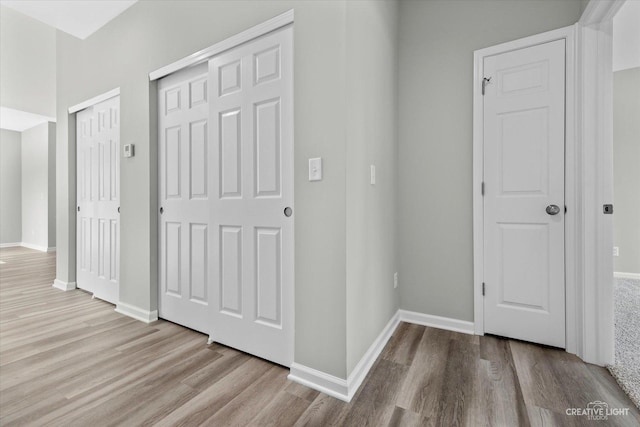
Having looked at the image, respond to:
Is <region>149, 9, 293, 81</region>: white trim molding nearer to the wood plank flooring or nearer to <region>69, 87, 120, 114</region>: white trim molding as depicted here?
<region>69, 87, 120, 114</region>: white trim molding

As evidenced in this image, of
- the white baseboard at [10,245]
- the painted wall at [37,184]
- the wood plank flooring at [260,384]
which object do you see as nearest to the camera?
the wood plank flooring at [260,384]

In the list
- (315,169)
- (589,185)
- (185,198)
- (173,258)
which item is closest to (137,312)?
(173,258)

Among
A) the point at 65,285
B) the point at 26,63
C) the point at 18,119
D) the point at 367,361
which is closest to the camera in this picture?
the point at 367,361

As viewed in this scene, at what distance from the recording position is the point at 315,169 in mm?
1549

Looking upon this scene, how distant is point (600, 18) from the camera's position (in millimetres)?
1691

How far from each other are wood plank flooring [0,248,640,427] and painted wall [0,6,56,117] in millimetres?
5118

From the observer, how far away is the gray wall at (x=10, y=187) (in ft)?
22.8

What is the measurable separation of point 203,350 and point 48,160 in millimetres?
7305

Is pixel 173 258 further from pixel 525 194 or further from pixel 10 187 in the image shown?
pixel 10 187

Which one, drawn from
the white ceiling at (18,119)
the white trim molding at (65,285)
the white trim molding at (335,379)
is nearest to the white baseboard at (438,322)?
the white trim molding at (335,379)

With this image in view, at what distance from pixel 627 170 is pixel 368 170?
13.1ft

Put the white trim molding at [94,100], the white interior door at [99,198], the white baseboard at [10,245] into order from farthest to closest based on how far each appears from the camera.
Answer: the white baseboard at [10,245] < the white interior door at [99,198] < the white trim molding at [94,100]

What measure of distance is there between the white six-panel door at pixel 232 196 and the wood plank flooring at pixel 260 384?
0.23 m

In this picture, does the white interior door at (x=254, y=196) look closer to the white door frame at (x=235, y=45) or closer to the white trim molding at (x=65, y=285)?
the white door frame at (x=235, y=45)
